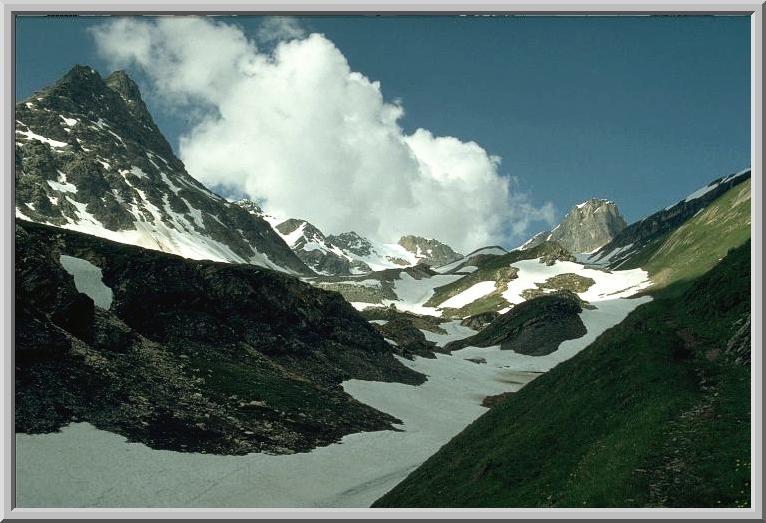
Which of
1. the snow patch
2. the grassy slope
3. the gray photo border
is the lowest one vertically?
the grassy slope

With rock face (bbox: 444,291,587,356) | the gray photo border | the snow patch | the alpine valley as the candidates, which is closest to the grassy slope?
the alpine valley

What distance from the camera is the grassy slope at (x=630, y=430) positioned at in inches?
665

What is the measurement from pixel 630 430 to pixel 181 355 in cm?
4895

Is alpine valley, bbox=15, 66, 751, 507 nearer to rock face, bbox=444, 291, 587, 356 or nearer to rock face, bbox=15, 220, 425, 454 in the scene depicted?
rock face, bbox=15, 220, 425, 454

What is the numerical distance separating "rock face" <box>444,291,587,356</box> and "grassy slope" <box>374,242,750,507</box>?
380 ft

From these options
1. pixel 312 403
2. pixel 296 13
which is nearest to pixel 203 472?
pixel 312 403

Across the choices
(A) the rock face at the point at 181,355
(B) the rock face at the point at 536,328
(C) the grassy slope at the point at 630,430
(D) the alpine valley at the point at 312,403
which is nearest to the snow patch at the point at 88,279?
(D) the alpine valley at the point at 312,403

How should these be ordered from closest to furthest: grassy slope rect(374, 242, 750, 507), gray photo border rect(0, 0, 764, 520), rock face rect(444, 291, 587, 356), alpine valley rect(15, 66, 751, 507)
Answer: gray photo border rect(0, 0, 764, 520)
grassy slope rect(374, 242, 750, 507)
alpine valley rect(15, 66, 751, 507)
rock face rect(444, 291, 587, 356)

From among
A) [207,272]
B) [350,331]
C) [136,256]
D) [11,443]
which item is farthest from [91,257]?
[11,443]

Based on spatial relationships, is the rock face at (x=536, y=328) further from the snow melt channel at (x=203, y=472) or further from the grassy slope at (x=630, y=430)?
the grassy slope at (x=630, y=430)

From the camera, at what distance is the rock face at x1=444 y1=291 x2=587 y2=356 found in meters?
152

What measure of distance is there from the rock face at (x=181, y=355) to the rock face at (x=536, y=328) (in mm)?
74159

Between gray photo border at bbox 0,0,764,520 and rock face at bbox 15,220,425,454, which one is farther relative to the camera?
rock face at bbox 15,220,425,454

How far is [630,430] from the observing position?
21094mm
